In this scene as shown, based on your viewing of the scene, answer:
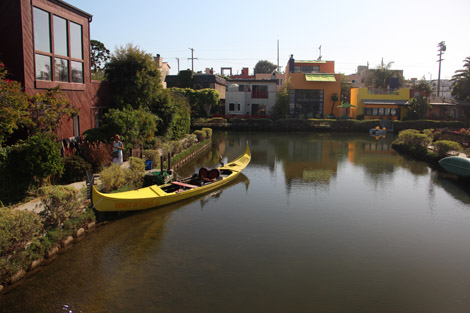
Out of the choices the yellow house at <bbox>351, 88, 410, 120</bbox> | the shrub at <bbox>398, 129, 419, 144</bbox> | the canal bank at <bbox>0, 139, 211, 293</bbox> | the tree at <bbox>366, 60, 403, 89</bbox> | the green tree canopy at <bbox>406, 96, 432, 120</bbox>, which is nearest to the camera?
the canal bank at <bbox>0, 139, 211, 293</bbox>

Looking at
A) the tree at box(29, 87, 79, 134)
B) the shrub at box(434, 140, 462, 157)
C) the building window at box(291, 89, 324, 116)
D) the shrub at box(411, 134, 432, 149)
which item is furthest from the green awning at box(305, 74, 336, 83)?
the tree at box(29, 87, 79, 134)

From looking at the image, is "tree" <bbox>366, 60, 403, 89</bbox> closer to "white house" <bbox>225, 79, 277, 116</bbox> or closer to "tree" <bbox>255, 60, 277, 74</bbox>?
"white house" <bbox>225, 79, 277, 116</bbox>

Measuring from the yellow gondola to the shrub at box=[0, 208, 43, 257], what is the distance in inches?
112

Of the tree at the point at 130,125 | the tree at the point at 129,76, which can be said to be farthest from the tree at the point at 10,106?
the tree at the point at 129,76

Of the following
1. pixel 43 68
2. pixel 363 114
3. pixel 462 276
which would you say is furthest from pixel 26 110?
pixel 363 114

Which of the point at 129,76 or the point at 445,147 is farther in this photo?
the point at 445,147

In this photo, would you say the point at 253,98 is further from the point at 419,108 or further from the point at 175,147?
the point at 175,147

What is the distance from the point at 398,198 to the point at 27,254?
15045mm

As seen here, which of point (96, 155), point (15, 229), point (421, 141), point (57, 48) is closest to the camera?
point (15, 229)

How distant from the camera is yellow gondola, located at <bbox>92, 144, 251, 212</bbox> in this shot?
1242 centimetres

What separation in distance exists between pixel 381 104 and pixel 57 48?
148 ft

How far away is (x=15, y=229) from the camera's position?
28.3 ft

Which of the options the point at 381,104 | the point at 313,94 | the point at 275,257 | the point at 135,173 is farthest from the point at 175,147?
the point at 381,104

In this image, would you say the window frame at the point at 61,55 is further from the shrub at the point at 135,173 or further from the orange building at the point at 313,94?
the orange building at the point at 313,94
